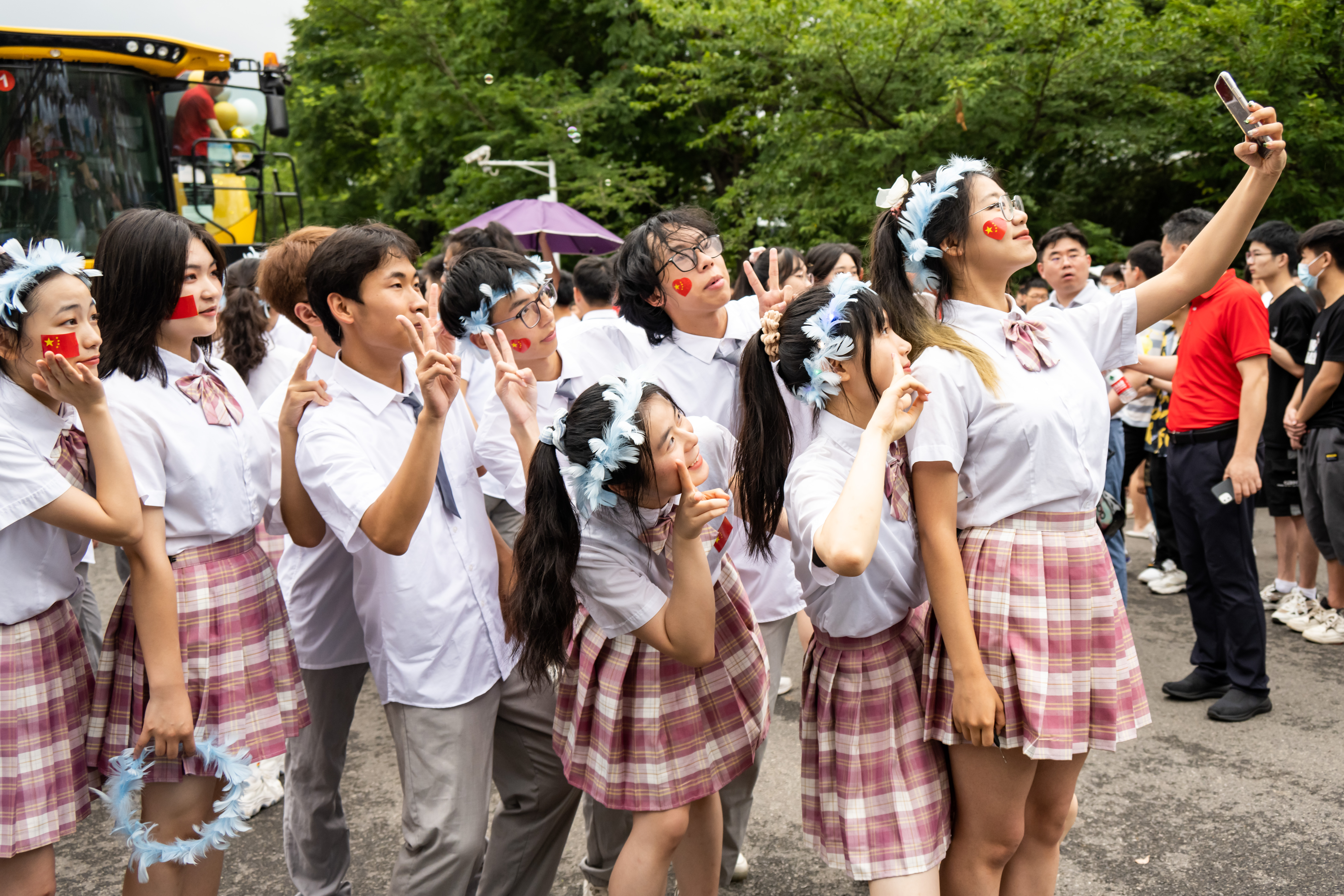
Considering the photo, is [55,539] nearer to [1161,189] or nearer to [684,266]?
[684,266]

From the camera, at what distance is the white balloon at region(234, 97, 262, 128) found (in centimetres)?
716

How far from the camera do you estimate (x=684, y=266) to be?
114 inches

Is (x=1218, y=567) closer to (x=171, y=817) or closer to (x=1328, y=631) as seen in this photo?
(x=1328, y=631)

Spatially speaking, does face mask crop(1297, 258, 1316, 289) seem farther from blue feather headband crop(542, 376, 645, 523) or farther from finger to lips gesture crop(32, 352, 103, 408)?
finger to lips gesture crop(32, 352, 103, 408)

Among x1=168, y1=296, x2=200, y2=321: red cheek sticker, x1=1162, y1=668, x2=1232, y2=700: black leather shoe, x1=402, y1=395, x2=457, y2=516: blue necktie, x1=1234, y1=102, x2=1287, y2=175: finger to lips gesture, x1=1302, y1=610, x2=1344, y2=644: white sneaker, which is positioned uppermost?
x1=1234, y1=102, x2=1287, y2=175: finger to lips gesture

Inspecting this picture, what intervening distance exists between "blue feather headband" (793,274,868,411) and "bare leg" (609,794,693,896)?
0.97 metres

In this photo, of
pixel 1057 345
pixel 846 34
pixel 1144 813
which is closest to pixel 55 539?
pixel 1057 345

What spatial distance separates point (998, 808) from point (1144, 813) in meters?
1.61

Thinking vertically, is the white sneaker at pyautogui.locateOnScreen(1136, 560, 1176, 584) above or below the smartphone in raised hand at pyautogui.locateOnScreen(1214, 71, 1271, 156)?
below

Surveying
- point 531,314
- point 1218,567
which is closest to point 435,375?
point 531,314

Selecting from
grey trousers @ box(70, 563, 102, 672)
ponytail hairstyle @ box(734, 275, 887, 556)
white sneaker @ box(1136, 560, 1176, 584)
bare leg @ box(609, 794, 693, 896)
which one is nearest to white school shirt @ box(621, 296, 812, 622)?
ponytail hairstyle @ box(734, 275, 887, 556)

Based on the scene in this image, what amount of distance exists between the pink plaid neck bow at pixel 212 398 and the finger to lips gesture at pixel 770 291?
4.87 ft

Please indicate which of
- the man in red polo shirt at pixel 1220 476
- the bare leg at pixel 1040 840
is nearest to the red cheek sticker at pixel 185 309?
the bare leg at pixel 1040 840

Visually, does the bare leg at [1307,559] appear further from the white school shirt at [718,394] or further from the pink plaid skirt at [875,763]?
the pink plaid skirt at [875,763]
